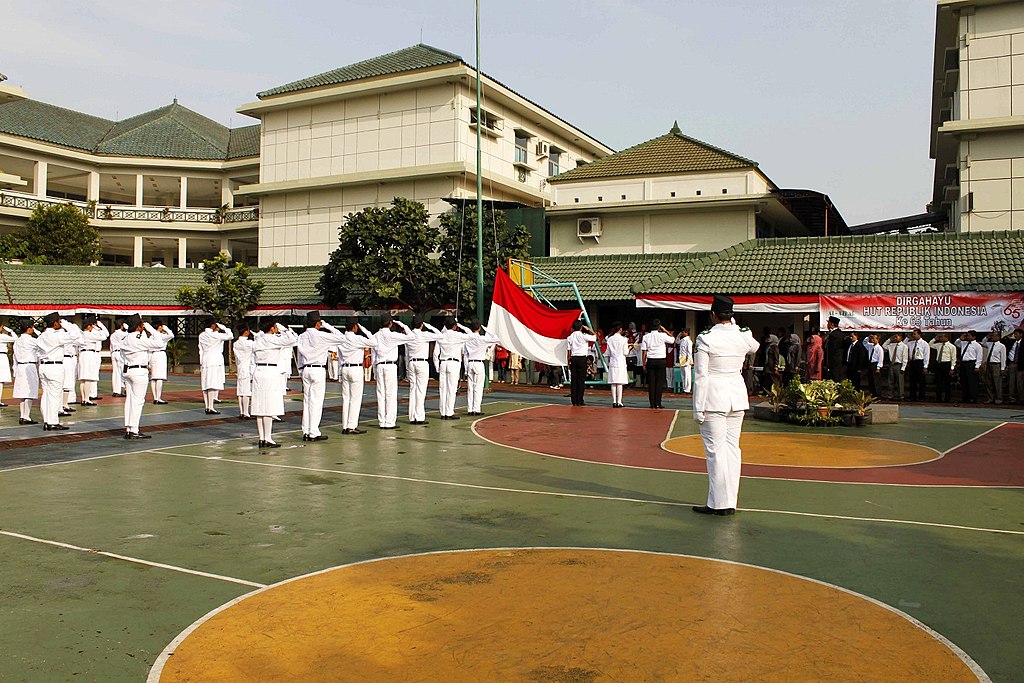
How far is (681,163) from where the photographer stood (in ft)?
110

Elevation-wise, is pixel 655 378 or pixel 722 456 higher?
pixel 655 378

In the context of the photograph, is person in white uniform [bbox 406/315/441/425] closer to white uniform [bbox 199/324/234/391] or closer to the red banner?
white uniform [bbox 199/324/234/391]

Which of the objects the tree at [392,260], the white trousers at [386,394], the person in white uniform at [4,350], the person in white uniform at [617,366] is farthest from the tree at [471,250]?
the person in white uniform at [4,350]

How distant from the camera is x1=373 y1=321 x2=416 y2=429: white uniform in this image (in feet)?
49.7

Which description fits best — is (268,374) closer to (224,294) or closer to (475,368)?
(475,368)

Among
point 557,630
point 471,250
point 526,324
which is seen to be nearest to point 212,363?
point 526,324

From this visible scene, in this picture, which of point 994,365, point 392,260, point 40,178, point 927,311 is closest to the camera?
point 994,365

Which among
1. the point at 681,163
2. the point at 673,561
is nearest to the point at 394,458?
the point at 673,561

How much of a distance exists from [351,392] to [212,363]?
4744mm

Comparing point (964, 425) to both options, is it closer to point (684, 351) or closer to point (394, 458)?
point (684, 351)

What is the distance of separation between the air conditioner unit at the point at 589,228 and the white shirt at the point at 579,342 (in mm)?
13276

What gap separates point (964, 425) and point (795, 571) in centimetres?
1182

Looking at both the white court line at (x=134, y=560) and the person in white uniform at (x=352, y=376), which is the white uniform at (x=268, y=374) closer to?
the person in white uniform at (x=352, y=376)

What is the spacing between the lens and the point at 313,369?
1377cm
